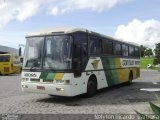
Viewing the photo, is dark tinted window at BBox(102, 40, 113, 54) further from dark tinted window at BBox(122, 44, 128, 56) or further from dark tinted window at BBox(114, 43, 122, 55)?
dark tinted window at BBox(122, 44, 128, 56)

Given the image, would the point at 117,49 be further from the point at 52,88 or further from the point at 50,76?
the point at 52,88

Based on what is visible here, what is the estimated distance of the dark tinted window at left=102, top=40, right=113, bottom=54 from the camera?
16562mm

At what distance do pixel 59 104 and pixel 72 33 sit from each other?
271 cm

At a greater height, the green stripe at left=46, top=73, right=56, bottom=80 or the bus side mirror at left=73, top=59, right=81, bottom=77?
the bus side mirror at left=73, top=59, right=81, bottom=77

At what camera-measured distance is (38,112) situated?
10.6 metres

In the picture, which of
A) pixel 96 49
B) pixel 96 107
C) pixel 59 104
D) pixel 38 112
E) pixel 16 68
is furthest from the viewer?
Answer: pixel 16 68

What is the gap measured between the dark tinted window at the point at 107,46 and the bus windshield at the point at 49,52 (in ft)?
12.6

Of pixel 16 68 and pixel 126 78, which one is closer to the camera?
pixel 126 78

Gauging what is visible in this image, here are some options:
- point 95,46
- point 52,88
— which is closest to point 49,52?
point 52,88

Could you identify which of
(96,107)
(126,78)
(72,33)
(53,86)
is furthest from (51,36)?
(126,78)

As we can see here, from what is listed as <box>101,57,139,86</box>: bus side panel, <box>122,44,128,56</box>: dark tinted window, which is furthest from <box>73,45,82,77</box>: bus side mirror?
<box>122,44,128,56</box>: dark tinted window

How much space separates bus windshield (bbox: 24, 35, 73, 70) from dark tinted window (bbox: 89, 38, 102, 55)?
1.97 metres

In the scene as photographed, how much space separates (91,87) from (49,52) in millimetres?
2703

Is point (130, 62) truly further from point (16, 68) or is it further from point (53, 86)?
point (16, 68)
